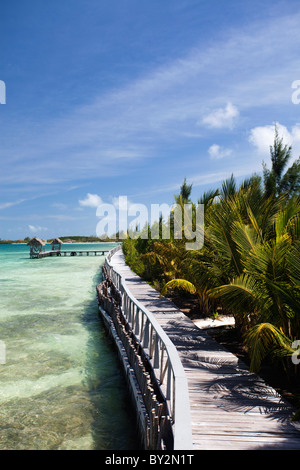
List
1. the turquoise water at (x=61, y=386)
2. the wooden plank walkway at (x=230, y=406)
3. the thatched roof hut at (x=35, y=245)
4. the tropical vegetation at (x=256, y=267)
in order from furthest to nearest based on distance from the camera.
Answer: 1. the thatched roof hut at (x=35, y=245)
2. the turquoise water at (x=61, y=386)
3. the tropical vegetation at (x=256, y=267)
4. the wooden plank walkway at (x=230, y=406)

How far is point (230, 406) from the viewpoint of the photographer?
15.2ft

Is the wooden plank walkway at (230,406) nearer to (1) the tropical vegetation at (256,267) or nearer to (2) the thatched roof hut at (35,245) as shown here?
(1) the tropical vegetation at (256,267)

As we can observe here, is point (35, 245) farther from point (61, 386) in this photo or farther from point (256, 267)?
point (256, 267)

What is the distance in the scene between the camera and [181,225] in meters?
11.9

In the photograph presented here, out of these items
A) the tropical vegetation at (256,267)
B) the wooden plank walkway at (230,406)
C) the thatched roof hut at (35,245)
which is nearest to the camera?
the wooden plank walkway at (230,406)

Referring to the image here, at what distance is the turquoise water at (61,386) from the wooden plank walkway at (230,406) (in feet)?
5.36

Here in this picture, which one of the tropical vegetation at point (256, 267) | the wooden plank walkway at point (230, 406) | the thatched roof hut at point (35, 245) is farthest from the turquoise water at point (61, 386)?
the thatched roof hut at point (35, 245)

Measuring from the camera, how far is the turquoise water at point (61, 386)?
19.0 feet

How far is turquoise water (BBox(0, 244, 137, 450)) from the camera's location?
228 inches

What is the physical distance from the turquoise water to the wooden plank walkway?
1.63 meters

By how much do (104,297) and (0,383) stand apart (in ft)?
20.4

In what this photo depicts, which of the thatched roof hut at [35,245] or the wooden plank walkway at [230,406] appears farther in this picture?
the thatched roof hut at [35,245]

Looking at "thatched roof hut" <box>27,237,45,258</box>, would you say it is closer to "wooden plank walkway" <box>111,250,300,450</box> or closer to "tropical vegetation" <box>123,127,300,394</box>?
"tropical vegetation" <box>123,127,300,394</box>
